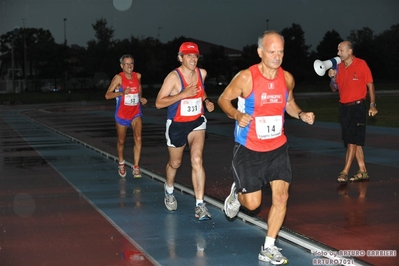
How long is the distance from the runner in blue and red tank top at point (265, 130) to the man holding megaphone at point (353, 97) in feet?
14.0

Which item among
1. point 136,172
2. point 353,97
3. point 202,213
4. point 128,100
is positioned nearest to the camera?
point 202,213

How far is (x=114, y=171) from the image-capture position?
43.2 feet

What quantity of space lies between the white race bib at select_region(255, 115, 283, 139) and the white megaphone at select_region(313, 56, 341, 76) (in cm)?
390

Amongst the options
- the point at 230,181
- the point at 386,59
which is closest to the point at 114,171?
the point at 230,181

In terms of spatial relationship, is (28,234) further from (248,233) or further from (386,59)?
(386,59)

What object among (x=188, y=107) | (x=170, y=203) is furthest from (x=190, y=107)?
(x=170, y=203)

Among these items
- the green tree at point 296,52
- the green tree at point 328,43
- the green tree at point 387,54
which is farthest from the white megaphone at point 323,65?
the green tree at point 328,43

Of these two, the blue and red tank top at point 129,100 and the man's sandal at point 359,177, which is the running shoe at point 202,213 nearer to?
the man's sandal at point 359,177

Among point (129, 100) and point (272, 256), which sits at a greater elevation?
point (129, 100)

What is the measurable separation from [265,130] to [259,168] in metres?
0.35

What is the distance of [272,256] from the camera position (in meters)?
6.23

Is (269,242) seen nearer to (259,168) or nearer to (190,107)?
(259,168)

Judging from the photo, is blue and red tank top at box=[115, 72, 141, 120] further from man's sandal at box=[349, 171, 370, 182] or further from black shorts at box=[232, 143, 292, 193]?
black shorts at box=[232, 143, 292, 193]

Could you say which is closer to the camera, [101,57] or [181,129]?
[181,129]
